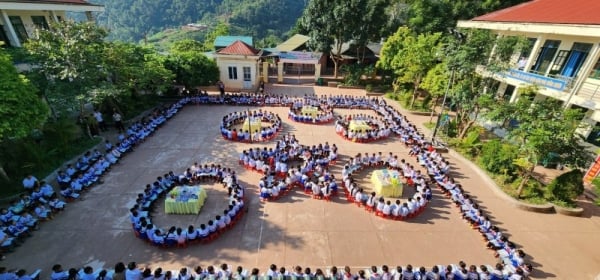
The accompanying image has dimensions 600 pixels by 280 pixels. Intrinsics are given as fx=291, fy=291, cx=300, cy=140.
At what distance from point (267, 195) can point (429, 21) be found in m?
25.0

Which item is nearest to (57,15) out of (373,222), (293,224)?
(293,224)

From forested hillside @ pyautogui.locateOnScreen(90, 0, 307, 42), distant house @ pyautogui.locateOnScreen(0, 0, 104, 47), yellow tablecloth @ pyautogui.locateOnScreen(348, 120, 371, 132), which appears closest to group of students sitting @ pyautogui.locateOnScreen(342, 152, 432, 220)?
yellow tablecloth @ pyautogui.locateOnScreen(348, 120, 371, 132)

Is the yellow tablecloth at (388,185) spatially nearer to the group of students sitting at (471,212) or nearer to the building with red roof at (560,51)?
the group of students sitting at (471,212)

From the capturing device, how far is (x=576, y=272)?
31.0ft

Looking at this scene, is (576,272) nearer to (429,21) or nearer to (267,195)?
(267,195)

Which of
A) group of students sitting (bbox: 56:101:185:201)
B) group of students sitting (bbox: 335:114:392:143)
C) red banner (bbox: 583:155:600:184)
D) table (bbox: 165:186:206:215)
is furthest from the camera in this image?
group of students sitting (bbox: 335:114:392:143)

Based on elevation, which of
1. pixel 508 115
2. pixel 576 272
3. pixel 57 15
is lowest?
pixel 576 272

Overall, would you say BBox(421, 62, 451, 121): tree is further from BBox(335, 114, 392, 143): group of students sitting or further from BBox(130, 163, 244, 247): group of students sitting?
BBox(130, 163, 244, 247): group of students sitting

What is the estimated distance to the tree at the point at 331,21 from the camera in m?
28.0

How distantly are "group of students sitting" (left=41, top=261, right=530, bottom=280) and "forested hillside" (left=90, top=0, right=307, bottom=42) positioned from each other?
9900 cm

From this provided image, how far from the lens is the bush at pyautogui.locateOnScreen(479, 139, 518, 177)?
1400cm

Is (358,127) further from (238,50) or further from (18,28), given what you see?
(18,28)

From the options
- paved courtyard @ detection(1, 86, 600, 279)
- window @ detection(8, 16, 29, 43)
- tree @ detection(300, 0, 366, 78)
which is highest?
tree @ detection(300, 0, 366, 78)

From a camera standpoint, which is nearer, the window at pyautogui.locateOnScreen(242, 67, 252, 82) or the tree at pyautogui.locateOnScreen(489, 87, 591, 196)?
the tree at pyautogui.locateOnScreen(489, 87, 591, 196)
